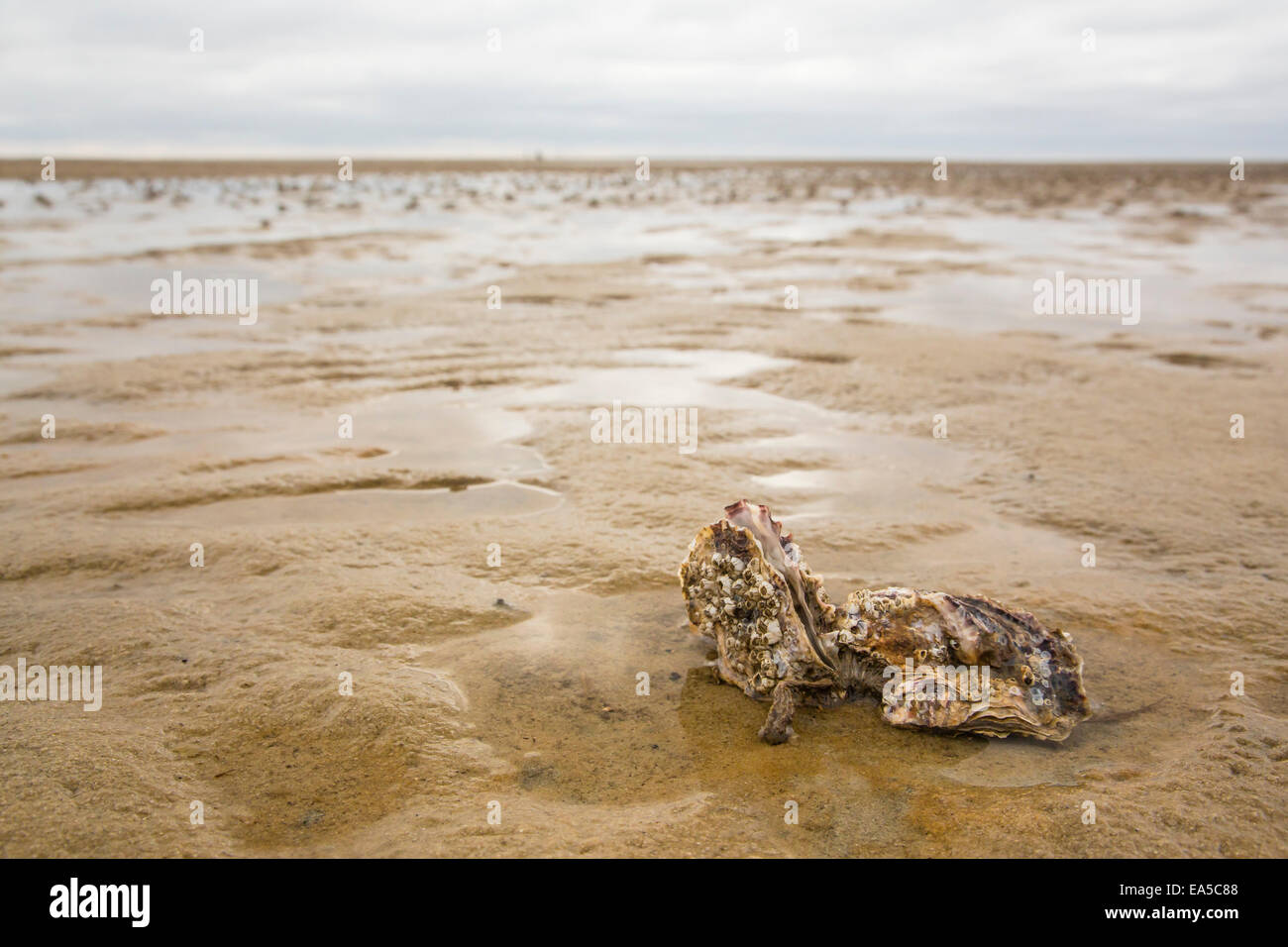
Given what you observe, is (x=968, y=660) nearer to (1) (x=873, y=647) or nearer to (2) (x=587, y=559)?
(1) (x=873, y=647)

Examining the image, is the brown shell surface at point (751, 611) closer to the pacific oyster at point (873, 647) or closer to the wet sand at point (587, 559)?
the pacific oyster at point (873, 647)

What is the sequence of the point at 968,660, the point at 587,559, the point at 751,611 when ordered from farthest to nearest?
the point at 587,559
the point at 751,611
the point at 968,660

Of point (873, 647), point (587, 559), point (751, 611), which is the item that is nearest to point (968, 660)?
point (873, 647)

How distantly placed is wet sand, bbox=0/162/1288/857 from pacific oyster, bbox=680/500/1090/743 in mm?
93

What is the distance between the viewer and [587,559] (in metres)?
4.22

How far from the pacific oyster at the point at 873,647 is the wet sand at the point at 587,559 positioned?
0.30 feet

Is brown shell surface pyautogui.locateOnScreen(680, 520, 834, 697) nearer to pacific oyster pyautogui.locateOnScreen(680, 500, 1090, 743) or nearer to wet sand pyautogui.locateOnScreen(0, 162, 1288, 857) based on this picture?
pacific oyster pyautogui.locateOnScreen(680, 500, 1090, 743)

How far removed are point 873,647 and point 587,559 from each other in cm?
156

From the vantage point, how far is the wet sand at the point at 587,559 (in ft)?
8.55

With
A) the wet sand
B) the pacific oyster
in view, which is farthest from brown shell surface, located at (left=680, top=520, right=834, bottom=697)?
the wet sand

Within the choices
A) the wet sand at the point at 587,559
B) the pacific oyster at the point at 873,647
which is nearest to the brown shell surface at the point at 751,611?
the pacific oyster at the point at 873,647

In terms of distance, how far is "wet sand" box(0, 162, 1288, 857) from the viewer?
2605 mm
